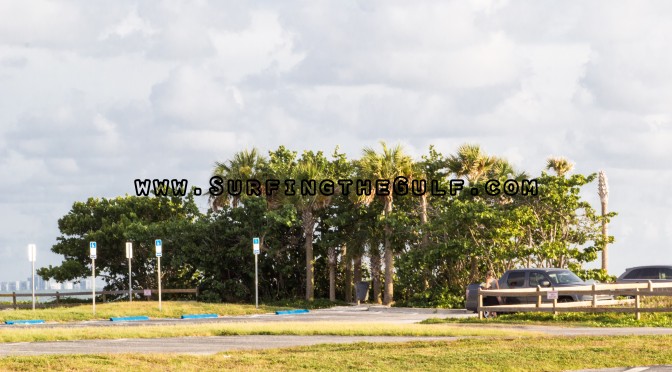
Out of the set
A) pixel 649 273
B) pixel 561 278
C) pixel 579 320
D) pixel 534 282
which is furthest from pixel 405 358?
pixel 649 273

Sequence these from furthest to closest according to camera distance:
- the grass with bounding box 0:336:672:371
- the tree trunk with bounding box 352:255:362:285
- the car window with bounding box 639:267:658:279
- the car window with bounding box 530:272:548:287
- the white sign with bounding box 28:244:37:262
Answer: the tree trunk with bounding box 352:255:362:285, the car window with bounding box 639:267:658:279, the white sign with bounding box 28:244:37:262, the car window with bounding box 530:272:548:287, the grass with bounding box 0:336:672:371

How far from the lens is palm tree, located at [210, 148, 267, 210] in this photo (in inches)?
2061

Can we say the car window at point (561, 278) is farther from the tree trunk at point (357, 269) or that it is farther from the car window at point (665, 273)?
the tree trunk at point (357, 269)

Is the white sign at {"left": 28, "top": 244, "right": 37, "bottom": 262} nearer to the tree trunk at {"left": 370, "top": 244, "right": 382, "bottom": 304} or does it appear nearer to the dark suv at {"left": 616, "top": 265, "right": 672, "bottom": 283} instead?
the tree trunk at {"left": 370, "top": 244, "right": 382, "bottom": 304}

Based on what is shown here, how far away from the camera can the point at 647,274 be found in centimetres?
4181

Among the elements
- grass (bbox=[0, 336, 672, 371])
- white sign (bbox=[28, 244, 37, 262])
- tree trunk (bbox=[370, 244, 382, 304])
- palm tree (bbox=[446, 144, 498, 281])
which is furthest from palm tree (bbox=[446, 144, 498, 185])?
grass (bbox=[0, 336, 672, 371])

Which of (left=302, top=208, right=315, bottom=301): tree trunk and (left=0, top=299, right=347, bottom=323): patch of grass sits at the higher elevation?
(left=302, top=208, right=315, bottom=301): tree trunk

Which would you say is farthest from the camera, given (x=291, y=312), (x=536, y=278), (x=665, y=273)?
(x=291, y=312)

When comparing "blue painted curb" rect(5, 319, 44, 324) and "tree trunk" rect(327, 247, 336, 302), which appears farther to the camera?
"tree trunk" rect(327, 247, 336, 302)

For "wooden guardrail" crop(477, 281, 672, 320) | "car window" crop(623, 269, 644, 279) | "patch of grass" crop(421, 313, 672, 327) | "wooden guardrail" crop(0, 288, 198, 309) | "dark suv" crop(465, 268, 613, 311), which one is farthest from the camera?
"wooden guardrail" crop(0, 288, 198, 309)

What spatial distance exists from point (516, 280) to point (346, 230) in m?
15.1

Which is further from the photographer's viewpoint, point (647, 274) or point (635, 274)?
point (635, 274)

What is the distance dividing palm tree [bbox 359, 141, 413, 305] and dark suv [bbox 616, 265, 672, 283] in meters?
9.59

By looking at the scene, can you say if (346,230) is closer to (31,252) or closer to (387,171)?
(387,171)
